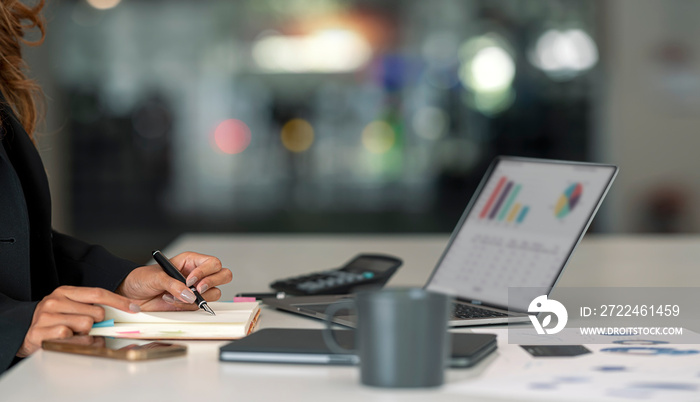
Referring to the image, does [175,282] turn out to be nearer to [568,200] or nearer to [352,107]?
[568,200]

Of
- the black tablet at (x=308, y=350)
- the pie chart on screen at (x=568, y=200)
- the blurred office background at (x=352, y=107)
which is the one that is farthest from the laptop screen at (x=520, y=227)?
the blurred office background at (x=352, y=107)

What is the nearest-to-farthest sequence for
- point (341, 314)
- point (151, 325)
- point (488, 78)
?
point (151, 325)
point (341, 314)
point (488, 78)

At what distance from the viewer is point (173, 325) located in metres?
1.03

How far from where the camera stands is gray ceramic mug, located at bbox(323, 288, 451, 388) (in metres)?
0.73

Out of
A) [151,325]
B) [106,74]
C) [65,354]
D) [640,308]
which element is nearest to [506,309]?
[640,308]

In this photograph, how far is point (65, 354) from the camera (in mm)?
921

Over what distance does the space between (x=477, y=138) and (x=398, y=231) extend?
84 centimetres

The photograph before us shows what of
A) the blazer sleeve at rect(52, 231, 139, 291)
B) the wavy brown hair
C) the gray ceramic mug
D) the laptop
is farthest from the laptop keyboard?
the wavy brown hair

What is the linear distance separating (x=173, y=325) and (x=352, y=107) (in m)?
4.87

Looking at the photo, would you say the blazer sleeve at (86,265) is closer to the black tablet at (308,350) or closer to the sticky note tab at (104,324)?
the sticky note tab at (104,324)

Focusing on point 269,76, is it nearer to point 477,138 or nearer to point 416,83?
point 416,83

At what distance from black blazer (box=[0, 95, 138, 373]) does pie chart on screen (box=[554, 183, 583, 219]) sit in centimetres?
65

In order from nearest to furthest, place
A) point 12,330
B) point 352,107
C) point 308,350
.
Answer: point 308,350 < point 12,330 < point 352,107

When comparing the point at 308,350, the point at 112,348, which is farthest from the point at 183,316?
the point at 308,350
